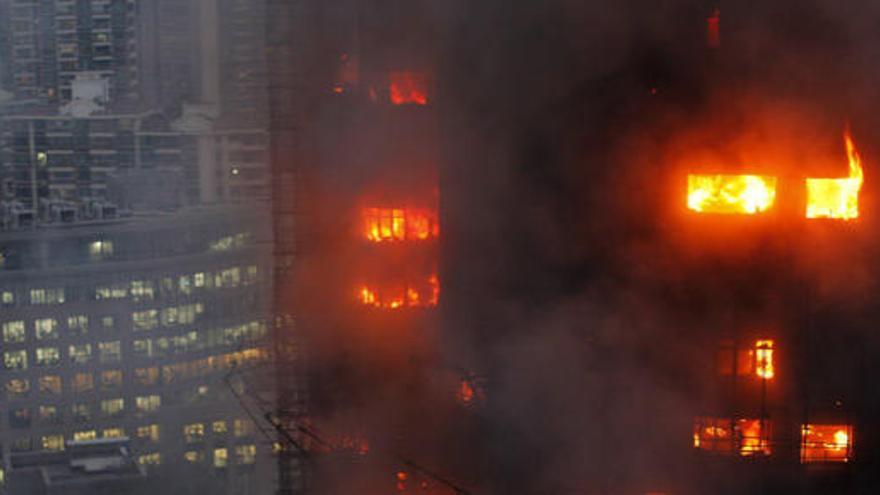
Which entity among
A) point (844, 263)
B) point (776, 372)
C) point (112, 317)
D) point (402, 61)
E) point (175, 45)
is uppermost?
point (175, 45)

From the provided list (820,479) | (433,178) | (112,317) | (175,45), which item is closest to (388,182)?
(433,178)

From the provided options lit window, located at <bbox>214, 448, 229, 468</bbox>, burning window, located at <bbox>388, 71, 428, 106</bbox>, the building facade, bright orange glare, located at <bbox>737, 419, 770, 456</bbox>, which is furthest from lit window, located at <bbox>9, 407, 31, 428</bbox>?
bright orange glare, located at <bbox>737, 419, 770, 456</bbox>

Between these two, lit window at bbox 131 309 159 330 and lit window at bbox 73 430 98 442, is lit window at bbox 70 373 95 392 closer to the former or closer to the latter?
lit window at bbox 73 430 98 442

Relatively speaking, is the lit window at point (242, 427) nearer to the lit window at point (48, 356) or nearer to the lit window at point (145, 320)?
the lit window at point (145, 320)

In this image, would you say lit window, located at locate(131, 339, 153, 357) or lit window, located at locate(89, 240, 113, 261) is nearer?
lit window, located at locate(131, 339, 153, 357)

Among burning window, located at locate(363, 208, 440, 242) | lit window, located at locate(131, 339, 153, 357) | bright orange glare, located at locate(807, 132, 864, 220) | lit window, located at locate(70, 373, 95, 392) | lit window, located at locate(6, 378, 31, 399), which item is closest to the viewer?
bright orange glare, located at locate(807, 132, 864, 220)

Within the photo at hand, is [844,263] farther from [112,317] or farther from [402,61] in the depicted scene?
[112,317]

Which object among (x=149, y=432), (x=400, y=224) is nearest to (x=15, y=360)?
(x=149, y=432)
